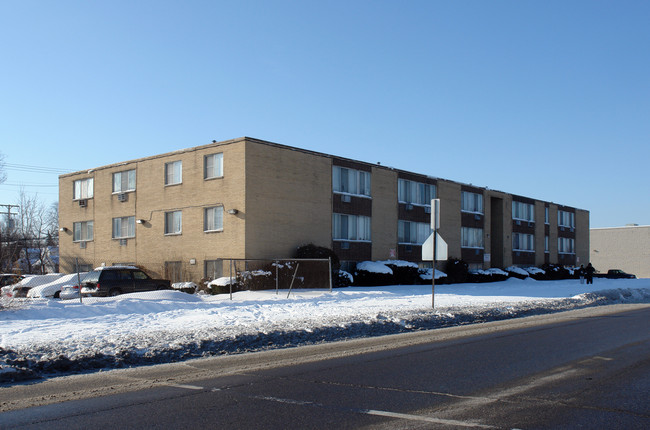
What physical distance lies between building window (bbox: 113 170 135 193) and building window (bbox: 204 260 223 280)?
8155mm

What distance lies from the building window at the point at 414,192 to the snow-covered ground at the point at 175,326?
1760 centimetres

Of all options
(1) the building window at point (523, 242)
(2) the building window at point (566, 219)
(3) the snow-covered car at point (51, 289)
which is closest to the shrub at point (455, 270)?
(1) the building window at point (523, 242)

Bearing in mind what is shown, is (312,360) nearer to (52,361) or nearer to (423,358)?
(423,358)

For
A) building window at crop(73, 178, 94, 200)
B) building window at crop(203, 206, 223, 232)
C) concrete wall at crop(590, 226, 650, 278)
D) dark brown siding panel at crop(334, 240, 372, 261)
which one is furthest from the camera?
concrete wall at crop(590, 226, 650, 278)

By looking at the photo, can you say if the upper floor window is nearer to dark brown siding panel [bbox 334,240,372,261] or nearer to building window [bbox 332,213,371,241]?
building window [bbox 332,213,371,241]

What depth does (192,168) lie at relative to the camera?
33156 millimetres

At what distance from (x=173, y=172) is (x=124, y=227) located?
18.1 ft

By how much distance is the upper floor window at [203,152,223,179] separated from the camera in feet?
104

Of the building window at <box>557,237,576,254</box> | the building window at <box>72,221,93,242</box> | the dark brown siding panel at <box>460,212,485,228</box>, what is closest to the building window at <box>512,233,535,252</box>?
the dark brown siding panel at <box>460,212,485,228</box>

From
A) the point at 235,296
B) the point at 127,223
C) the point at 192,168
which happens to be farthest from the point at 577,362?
the point at 127,223

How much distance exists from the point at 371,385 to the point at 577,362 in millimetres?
3711

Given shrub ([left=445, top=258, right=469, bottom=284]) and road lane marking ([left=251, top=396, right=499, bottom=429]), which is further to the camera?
shrub ([left=445, top=258, right=469, bottom=284])

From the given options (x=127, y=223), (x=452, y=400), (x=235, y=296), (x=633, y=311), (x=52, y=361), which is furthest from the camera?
(x=127, y=223)

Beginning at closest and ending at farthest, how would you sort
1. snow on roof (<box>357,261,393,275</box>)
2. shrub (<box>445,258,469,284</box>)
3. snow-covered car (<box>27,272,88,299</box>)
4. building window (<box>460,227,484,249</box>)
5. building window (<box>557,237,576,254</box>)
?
snow-covered car (<box>27,272,88,299</box>), snow on roof (<box>357,261,393,275</box>), shrub (<box>445,258,469,284</box>), building window (<box>460,227,484,249</box>), building window (<box>557,237,576,254</box>)
